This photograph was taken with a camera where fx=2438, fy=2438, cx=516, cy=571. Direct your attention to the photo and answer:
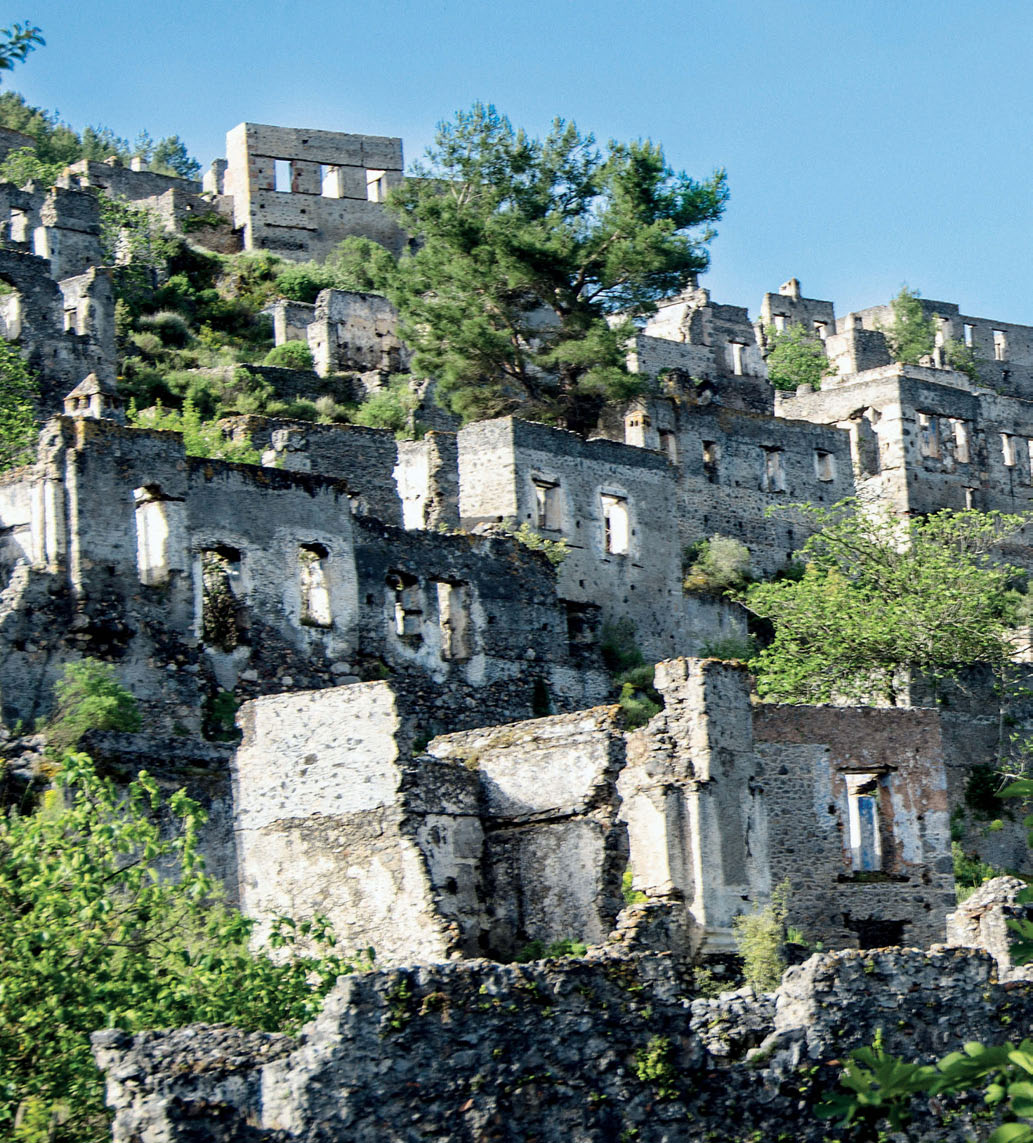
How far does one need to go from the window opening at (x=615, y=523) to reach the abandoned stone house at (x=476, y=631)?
58mm

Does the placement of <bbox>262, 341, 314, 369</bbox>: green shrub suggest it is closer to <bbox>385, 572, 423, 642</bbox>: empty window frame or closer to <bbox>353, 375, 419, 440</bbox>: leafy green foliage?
<bbox>353, 375, 419, 440</bbox>: leafy green foliage

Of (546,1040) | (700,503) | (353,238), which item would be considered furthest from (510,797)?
(353,238)

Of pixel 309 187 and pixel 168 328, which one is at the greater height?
pixel 309 187

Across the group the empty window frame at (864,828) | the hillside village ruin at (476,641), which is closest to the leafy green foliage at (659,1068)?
the hillside village ruin at (476,641)

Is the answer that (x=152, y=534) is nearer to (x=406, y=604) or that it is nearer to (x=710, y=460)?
(x=406, y=604)

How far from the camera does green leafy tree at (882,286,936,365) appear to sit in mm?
66750

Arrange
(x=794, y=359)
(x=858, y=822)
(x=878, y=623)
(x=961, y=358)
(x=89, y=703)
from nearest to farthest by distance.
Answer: (x=89, y=703) → (x=858, y=822) → (x=878, y=623) → (x=794, y=359) → (x=961, y=358)

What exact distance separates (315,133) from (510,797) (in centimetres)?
4301

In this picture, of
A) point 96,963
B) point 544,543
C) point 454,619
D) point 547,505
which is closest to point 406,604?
point 454,619

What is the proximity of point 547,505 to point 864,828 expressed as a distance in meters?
11.6

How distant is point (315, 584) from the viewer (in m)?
32.3

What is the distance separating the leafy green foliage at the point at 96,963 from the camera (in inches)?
676

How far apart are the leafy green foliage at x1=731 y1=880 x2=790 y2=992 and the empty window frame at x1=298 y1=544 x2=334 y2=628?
372 inches

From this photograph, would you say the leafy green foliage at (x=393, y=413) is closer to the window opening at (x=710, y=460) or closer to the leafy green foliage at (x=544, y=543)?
the window opening at (x=710, y=460)
